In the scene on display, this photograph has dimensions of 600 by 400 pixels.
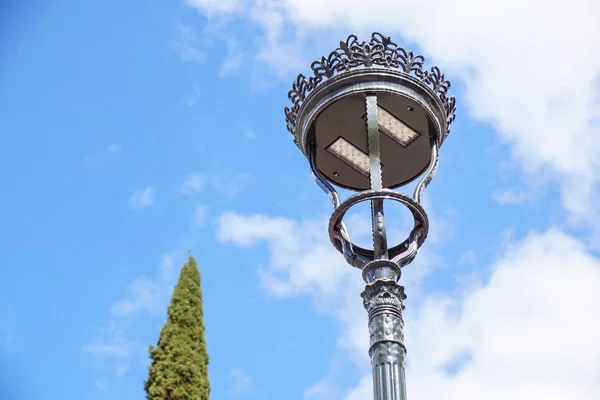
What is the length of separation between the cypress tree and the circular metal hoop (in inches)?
90.0

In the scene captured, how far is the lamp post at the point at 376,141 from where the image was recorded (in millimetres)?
13078

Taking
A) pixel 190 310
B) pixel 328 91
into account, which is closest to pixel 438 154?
pixel 328 91

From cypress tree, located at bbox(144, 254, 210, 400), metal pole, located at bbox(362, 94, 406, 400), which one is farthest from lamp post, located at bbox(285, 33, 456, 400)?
cypress tree, located at bbox(144, 254, 210, 400)

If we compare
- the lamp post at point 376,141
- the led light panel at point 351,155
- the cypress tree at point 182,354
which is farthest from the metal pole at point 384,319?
the cypress tree at point 182,354

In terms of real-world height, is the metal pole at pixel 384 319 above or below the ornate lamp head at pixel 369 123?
below

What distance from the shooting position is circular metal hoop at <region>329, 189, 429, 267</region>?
13.6 meters

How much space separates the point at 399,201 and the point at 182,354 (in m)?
3.30

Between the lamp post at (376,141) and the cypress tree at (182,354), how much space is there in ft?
6.02


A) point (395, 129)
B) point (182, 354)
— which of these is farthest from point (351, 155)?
point (182, 354)

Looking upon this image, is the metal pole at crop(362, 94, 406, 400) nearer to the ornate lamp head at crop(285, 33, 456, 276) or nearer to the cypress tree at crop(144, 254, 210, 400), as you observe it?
the ornate lamp head at crop(285, 33, 456, 276)

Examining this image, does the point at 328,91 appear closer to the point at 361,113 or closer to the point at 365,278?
the point at 361,113

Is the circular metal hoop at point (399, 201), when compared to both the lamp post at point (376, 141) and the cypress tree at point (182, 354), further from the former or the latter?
the cypress tree at point (182, 354)

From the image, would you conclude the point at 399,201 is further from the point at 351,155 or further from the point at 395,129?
the point at 351,155

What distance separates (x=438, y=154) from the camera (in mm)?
14766
